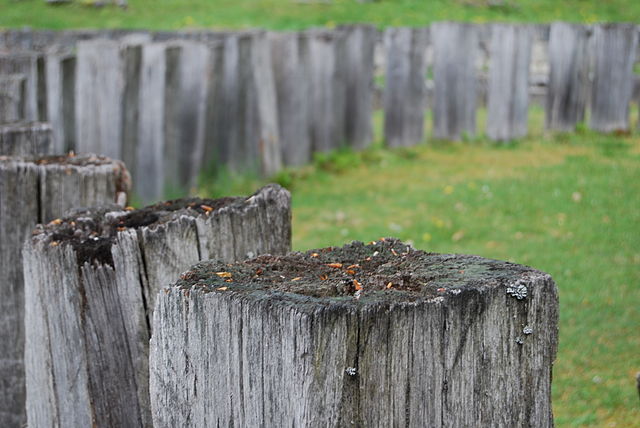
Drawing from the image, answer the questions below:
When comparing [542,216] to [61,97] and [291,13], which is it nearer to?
[61,97]

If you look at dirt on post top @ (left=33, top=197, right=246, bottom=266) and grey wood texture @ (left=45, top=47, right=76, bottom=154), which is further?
grey wood texture @ (left=45, top=47, right=76, bottom=154)

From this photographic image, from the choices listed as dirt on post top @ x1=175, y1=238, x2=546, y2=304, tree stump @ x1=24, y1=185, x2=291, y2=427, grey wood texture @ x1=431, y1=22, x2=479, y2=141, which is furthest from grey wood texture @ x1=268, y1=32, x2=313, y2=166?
dirt on post top @ x1=175, y1=238, x2=546, y2=304

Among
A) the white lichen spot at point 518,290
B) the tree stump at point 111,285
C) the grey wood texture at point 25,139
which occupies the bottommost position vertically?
the tree stump at point 111,285

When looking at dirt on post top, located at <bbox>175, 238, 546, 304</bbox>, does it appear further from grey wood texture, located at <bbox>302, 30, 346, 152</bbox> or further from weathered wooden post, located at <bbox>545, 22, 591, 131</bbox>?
weathered wooden post, located at <bbox>545, 22, 591, 131</bbox>

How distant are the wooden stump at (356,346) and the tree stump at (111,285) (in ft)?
1.43

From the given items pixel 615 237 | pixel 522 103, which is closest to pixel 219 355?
pixel 615 237

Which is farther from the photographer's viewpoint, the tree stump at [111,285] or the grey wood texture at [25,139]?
the grey wood texture at [25,139]

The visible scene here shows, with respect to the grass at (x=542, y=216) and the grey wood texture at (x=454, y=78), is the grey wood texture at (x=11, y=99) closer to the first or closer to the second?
the grass at (x=542, y=216)

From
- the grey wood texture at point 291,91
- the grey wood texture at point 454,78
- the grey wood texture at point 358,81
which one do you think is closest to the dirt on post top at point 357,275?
the grey wood texture at point 291,91

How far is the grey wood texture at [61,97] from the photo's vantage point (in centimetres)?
729

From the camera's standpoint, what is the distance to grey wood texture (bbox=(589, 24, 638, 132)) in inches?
462

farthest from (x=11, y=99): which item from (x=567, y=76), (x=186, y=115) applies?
(x=567, y=76)

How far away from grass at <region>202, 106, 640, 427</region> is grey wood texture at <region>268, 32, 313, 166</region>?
292mm

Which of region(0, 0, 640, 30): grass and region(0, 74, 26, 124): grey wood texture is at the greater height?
region(0, 0, 640, 30): grass
